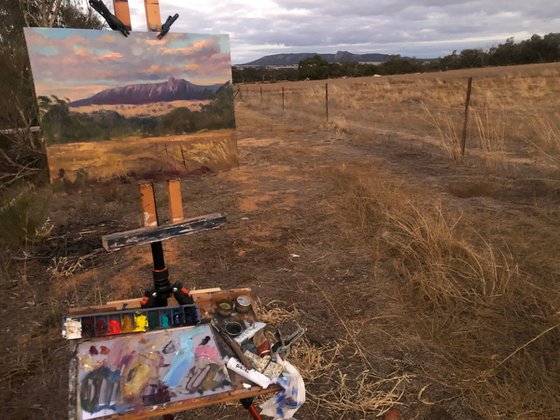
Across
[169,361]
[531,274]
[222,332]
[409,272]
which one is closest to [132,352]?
[169,361]

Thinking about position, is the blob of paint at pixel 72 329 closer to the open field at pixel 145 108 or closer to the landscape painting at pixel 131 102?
the landscape painting at pixel 131 102

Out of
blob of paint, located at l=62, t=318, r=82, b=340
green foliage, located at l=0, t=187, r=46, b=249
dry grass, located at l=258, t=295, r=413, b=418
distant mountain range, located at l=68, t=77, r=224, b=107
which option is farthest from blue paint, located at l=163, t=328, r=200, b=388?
green foliage, located at l=0, t=187, r=46, b=249

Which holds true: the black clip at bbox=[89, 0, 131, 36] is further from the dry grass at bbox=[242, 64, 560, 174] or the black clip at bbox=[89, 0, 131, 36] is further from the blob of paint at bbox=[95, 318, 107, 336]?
the dry grass at bbox=[242, 64, 560, 174]


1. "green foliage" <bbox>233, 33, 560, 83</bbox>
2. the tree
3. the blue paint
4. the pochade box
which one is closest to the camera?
the pochade box

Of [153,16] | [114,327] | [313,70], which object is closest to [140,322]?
[114,327]

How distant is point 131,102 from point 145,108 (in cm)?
8

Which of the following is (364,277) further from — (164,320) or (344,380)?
(164,320)

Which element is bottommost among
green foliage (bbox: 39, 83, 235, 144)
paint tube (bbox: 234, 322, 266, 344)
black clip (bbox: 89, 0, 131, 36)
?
paint tube (bbox: 234, 322, 266, 344)

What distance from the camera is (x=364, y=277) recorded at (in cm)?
358

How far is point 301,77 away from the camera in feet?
157

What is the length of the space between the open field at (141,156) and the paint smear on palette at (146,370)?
3.04 feet

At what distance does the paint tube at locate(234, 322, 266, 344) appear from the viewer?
1792mm

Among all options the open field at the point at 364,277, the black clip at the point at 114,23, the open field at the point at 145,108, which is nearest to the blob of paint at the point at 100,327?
the open field at the point at 364,277

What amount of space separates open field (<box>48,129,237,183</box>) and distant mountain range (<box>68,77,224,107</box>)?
0.69 feet
